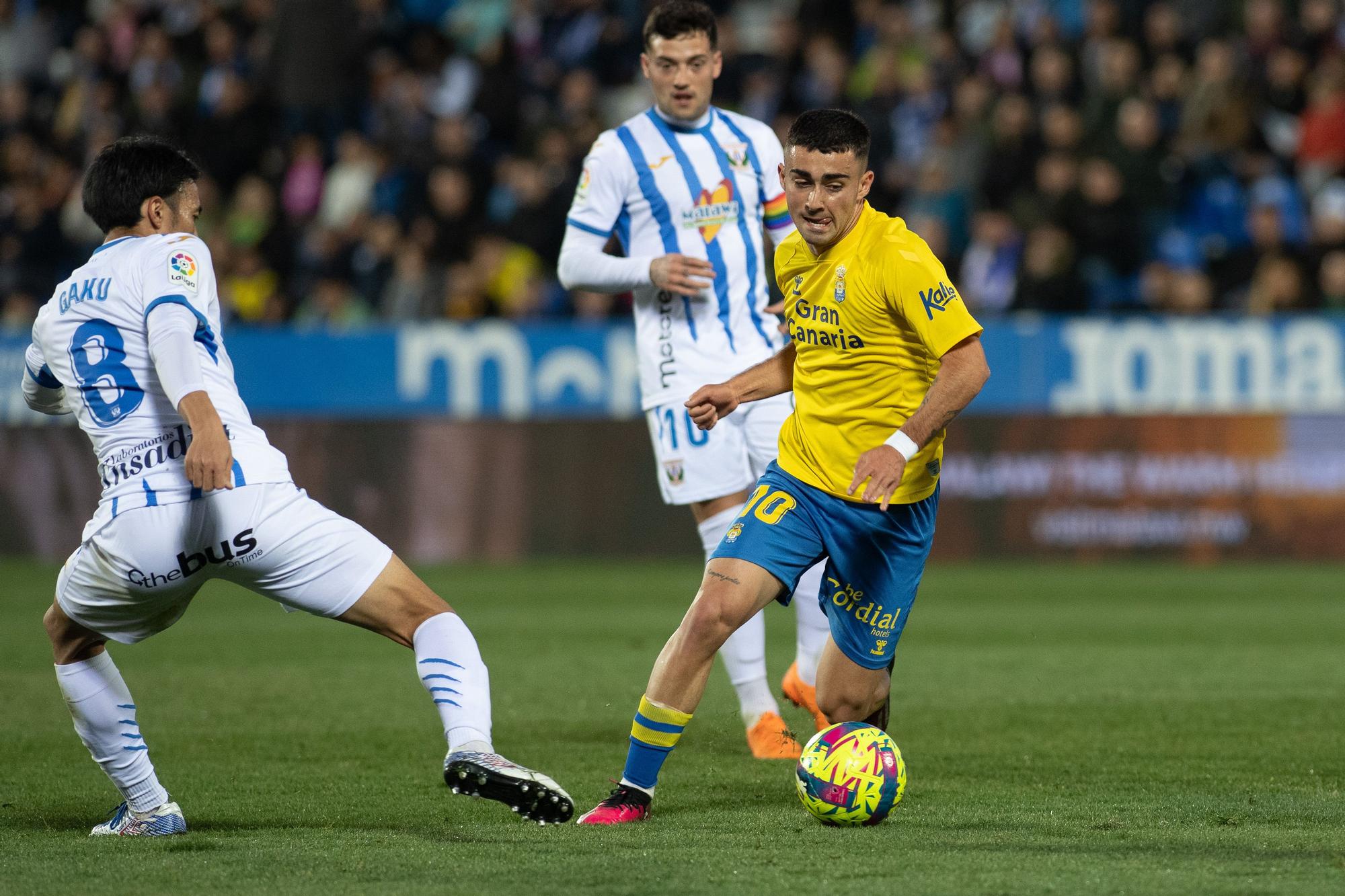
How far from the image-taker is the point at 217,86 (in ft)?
63.4

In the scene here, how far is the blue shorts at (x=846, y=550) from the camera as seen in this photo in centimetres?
555

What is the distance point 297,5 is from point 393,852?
1504cm

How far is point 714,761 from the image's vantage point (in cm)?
689

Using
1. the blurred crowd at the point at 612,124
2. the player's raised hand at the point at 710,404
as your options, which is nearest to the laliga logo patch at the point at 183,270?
the player's raised hand at the point at 710,404

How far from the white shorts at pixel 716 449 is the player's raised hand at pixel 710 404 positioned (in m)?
1.44

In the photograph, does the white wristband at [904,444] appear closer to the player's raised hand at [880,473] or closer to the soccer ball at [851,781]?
the player's raised hand at [880,473]

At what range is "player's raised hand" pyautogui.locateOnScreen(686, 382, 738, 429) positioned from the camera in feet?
18.9

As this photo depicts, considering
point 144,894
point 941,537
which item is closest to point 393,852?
point 144,894

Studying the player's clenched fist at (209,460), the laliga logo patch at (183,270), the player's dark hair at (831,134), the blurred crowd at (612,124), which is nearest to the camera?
the player's clenched fist at (209,460)

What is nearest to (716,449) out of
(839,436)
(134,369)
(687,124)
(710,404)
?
(687,124)

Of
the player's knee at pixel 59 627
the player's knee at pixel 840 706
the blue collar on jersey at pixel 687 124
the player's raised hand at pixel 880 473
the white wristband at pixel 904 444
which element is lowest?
the player's knee at pixel 840 706

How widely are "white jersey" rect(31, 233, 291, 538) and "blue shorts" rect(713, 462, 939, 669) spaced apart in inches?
57.5

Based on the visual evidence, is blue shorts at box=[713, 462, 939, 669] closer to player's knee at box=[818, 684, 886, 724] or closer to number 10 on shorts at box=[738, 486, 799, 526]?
number 10 on shorts at box=[738, 486, 799, 526]

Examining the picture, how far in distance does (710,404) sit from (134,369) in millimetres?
1740
